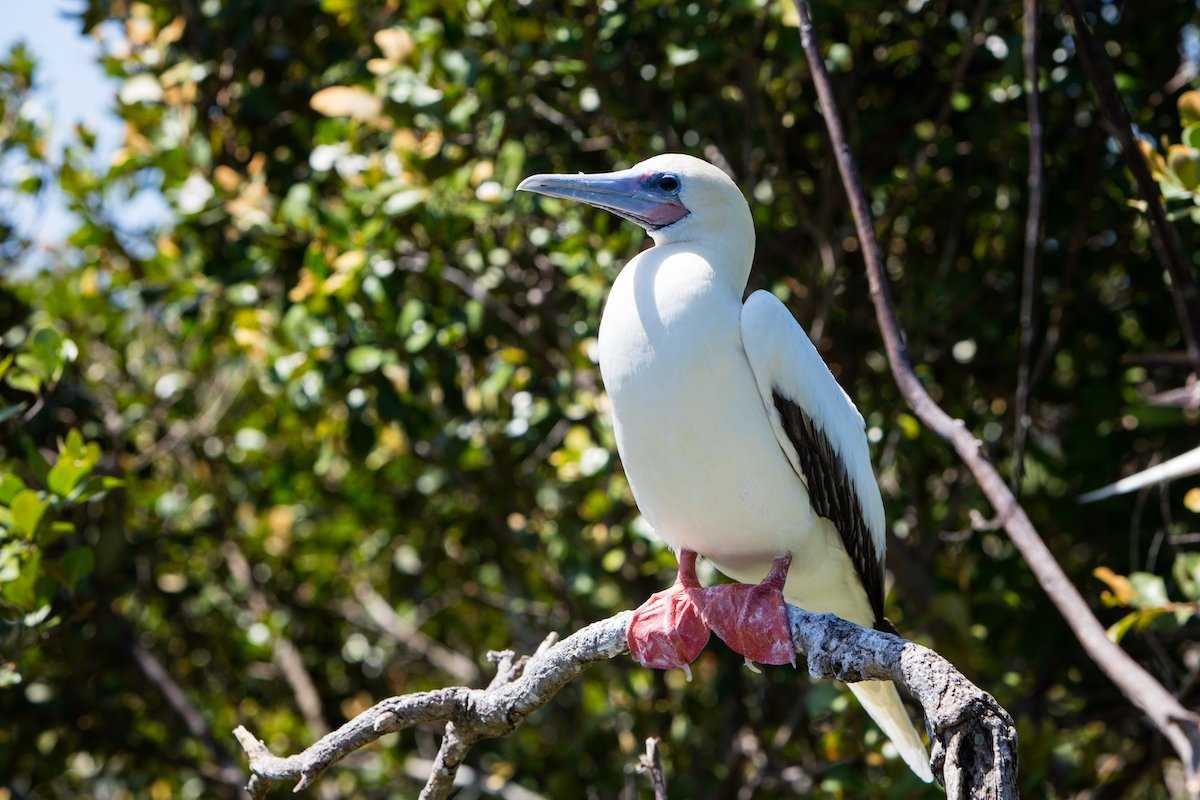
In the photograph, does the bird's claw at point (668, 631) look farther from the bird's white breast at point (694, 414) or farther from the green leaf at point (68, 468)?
the green leaf at point (68, 468)

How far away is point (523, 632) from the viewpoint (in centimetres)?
530

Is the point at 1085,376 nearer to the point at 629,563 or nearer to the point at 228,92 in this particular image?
the point at 629,563

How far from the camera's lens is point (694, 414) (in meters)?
2.69

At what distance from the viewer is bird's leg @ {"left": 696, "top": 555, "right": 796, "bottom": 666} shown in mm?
2658

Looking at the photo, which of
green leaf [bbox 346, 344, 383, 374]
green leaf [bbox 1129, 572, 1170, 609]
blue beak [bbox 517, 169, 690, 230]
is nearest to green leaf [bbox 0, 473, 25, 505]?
green leaf [bbox 346, 344, 383, 374]

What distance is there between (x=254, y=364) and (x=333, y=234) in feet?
4.28

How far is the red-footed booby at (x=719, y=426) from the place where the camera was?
2703mm

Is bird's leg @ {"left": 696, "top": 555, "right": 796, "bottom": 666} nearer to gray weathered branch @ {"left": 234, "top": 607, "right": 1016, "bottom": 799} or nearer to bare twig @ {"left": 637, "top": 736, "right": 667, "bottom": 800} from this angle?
gray weathered branch @ {"left": 234, "top": 607, "right": 1016, "bottom": 799}

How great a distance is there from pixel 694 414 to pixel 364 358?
6.05 ft

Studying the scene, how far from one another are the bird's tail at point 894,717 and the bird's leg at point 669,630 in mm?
511

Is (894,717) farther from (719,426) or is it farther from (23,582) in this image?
(23,582)

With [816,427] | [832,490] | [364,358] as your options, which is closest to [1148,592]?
[832,490]

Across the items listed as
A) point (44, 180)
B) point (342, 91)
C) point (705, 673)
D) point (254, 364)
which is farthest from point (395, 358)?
point (44, 180)

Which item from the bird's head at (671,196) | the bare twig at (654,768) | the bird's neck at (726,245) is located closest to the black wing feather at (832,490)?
the bird's neck at (726,245)
